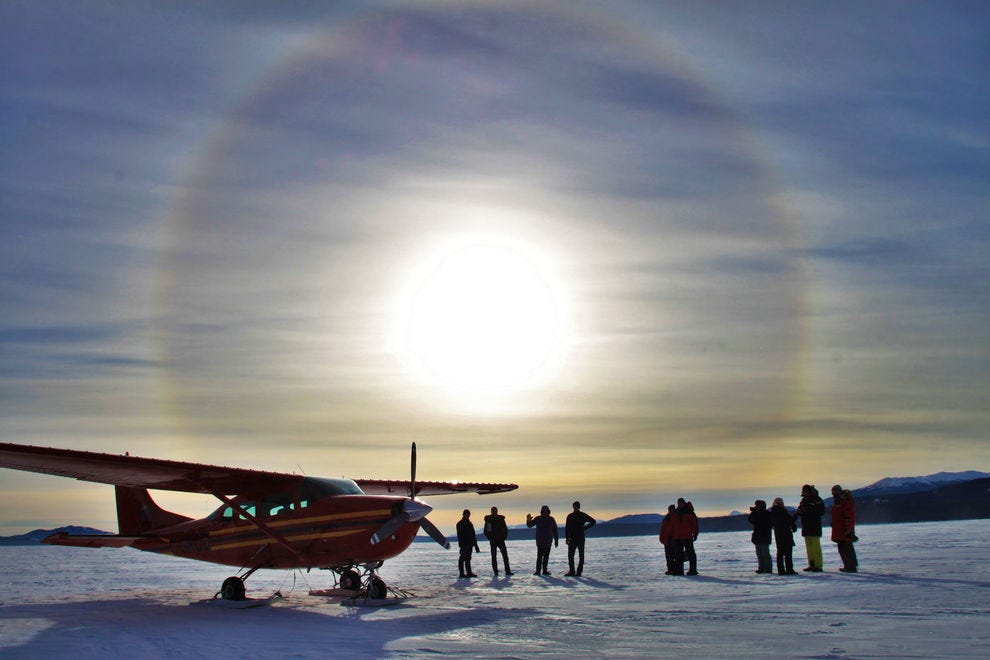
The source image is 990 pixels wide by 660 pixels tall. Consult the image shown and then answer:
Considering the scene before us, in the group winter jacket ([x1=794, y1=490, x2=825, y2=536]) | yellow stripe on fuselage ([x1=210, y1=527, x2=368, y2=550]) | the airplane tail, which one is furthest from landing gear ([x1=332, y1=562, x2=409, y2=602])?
winter jacket ([x1=794, y1=490, x2=825, y2=536])

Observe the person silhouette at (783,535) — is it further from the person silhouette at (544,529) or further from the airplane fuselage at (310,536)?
the airplane fuselage at (310,536)

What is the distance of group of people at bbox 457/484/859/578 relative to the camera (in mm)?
19438

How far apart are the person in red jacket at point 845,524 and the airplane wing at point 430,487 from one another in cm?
1098

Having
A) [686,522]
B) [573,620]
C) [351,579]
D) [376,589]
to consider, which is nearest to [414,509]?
[376,589]

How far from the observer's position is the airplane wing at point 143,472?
17.5 meters

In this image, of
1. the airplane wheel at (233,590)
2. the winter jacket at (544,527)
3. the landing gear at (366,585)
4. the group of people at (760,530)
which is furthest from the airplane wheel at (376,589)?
the winter jacket at (544,527)

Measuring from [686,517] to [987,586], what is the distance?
7.21 m

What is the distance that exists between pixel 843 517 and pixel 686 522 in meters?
3.59

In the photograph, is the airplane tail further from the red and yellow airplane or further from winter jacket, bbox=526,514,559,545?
winter jacket, bbox=526,514,559,545

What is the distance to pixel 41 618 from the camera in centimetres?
1578

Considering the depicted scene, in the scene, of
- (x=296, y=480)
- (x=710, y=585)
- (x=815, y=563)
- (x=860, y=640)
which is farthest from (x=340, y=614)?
(x=815, y=563)

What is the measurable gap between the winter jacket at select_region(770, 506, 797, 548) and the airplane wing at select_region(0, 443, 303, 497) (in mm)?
10327

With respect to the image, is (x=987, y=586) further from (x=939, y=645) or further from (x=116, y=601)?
(x=116, y=601)

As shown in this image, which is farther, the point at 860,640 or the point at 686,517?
the point at 686,517
